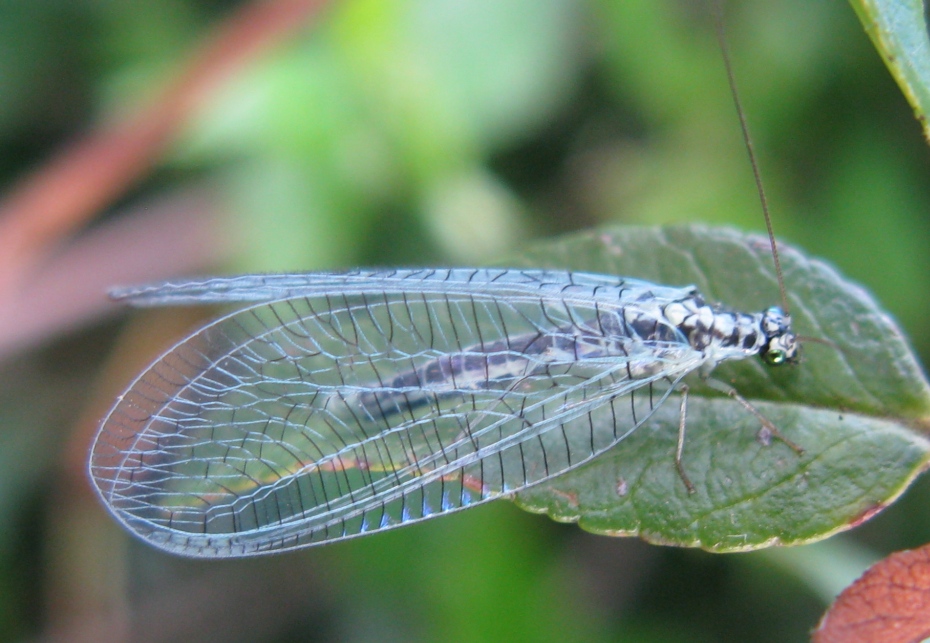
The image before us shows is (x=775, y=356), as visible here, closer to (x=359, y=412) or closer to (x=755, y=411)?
(x=755, y=411)

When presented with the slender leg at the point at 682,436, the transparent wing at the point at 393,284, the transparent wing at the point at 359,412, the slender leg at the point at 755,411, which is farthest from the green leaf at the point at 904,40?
the transparent wing at the point at 393,284

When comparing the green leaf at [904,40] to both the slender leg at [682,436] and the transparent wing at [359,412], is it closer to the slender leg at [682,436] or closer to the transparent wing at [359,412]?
the slender leg at [682,436]

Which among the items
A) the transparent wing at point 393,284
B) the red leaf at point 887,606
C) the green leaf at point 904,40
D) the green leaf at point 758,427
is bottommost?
the red leaf at point 887,606

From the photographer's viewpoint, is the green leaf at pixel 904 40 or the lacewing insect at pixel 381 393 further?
the lacewing insect at pixel 381 393

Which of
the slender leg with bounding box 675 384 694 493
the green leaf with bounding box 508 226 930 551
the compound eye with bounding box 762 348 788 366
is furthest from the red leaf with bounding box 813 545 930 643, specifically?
the compound eye with bounding box 762 348 788 366

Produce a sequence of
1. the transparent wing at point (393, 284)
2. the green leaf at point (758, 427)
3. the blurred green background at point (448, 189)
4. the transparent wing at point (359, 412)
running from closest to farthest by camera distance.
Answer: the green leaf at point (758, 427) → the transparent wing at point (359, 412) → the transparent wing at point (393, 284) → the blurred green background at point (448, 189)

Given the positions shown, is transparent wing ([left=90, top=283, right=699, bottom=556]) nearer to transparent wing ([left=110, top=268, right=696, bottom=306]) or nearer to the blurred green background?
transparent wing ([left=110, top=268, right=696, bottom=306])

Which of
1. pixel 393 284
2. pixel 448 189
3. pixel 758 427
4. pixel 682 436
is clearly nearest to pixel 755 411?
pixel 758 427
